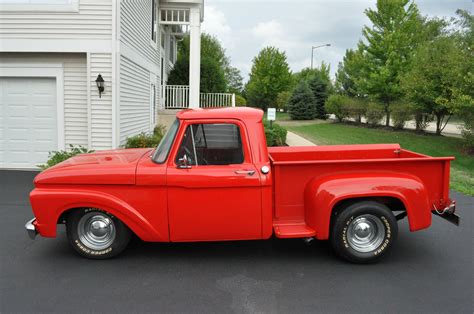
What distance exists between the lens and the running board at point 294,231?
471cm

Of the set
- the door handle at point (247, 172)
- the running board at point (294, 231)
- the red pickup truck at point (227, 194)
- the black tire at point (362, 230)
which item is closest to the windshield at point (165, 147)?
the red pickup truck at point (227, 194)

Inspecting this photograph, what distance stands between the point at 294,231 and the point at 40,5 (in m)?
8.57

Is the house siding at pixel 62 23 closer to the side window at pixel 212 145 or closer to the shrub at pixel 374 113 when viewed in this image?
the side window at pixel 212 145

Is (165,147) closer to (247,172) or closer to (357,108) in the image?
(247,172)

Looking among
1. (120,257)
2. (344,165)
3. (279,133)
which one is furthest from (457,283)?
(279,133)

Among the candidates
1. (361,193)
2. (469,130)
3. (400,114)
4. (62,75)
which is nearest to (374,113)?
(400,114)

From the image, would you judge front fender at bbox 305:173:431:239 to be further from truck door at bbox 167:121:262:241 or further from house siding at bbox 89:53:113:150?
house siding at bbox 89:53:113:150

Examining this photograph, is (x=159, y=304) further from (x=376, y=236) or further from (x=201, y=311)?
(x=376, y=236)

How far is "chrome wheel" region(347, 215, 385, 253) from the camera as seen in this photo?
4.86 m

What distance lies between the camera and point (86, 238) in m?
4.96

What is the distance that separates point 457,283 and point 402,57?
78.5 feet

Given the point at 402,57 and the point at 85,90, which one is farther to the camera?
the point at 402,57

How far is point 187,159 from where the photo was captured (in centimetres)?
465

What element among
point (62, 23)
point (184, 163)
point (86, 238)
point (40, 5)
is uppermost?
point (40, 5)
